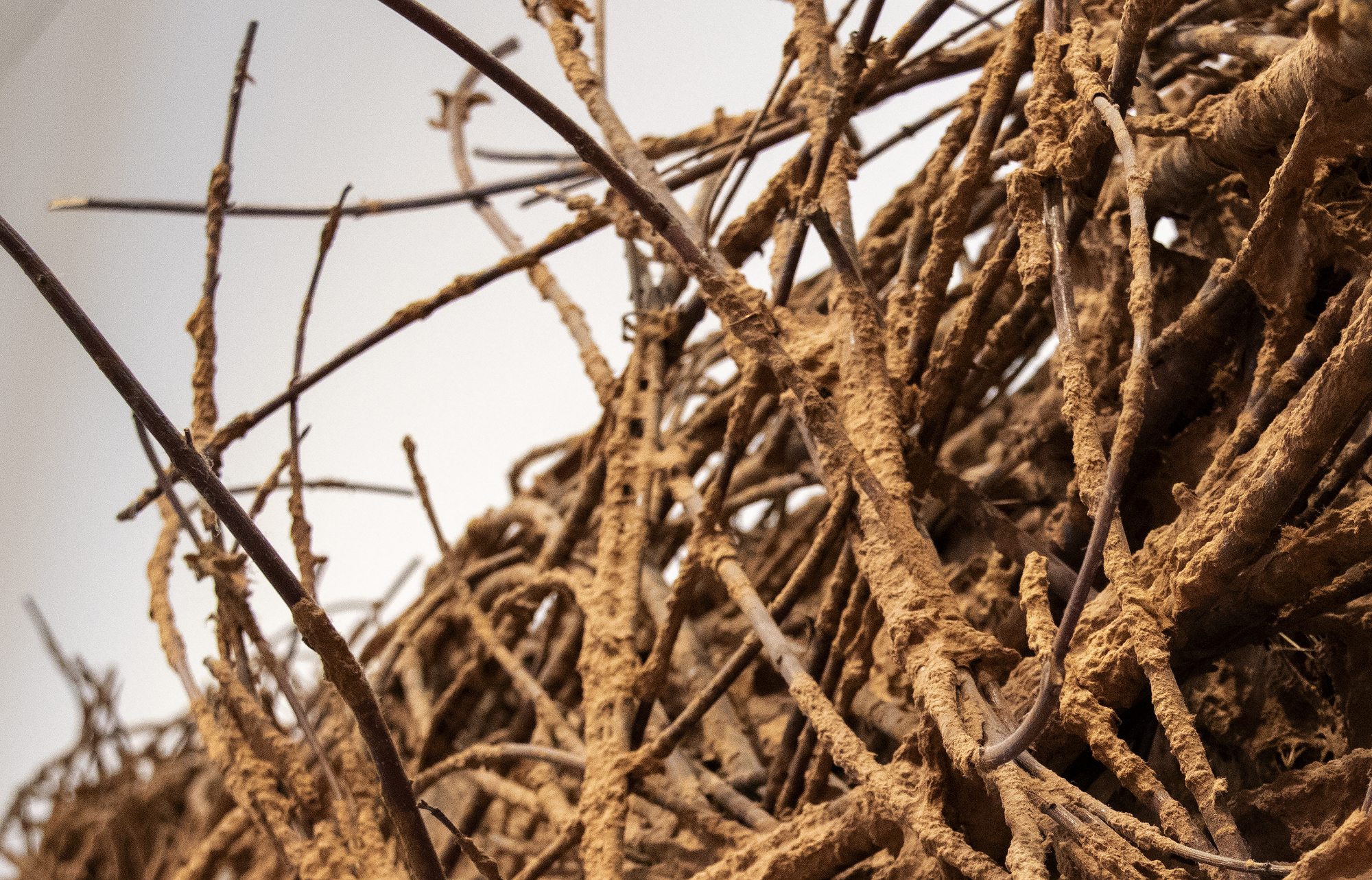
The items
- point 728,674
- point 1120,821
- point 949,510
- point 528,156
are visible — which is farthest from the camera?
point 528,156

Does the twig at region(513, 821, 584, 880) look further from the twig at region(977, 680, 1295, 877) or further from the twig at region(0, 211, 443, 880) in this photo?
the twig at region(977, 680, 1295, 877)

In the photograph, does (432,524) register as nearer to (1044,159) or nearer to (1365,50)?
(1044,159)

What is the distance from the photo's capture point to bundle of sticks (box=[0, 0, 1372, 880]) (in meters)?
0.43

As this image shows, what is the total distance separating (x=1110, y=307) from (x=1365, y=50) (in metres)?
0.35

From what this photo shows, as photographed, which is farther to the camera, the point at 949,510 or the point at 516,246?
the point at 516,246

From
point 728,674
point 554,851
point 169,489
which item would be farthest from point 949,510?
point 169,489

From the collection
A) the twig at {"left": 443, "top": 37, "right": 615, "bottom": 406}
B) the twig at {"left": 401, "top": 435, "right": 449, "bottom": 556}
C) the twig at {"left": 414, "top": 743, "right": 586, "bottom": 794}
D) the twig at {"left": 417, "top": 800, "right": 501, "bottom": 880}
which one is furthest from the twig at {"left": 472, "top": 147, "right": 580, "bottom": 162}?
the twig at {"left": 417, "top": 800, "right": 501, "bottom": 880}

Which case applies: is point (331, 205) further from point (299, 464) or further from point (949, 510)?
point (949, 510)

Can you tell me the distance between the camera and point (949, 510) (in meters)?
0.87

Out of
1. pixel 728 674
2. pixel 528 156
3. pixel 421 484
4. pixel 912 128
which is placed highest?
pixel 528 156

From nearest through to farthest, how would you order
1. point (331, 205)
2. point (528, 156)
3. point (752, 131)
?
point (752, 131)
point (331, 205)
point (528, 156)

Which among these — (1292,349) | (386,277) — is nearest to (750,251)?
(1292,349)

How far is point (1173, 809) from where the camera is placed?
39cm

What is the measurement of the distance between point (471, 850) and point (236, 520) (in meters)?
0.19
